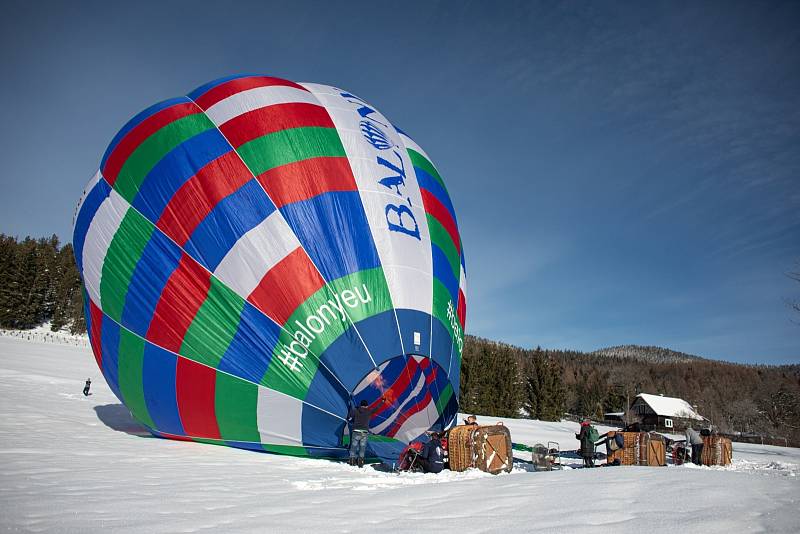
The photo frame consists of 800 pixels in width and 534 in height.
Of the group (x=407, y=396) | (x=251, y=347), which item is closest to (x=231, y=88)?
(x=251, y=347)

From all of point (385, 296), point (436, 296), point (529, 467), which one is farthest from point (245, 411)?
point (529, 467)

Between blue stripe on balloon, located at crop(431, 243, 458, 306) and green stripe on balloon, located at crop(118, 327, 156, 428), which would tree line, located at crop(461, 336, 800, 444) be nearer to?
blue stripe on balloon, located at crop(431, 243, 458, 306)

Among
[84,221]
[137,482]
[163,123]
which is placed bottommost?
[137,482]

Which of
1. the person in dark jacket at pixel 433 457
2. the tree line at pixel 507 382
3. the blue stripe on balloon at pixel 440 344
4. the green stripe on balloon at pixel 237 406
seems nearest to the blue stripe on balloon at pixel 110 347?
the green stripe on balloon at pixel 237 406

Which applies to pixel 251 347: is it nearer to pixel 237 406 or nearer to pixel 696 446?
pixel 237 406

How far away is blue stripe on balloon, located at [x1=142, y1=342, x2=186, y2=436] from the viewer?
8.15 meters

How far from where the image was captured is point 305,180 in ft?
27.1

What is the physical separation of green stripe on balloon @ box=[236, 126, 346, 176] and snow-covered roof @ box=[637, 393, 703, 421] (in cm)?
6277

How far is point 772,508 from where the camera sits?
10.2 ft

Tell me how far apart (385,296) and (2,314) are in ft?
196

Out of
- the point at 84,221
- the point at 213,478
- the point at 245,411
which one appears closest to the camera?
the point at 213,478

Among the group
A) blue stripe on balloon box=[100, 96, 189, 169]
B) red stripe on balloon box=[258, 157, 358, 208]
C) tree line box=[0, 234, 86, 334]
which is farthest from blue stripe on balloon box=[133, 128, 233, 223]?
tree line box=[0, 234, 86, 334]

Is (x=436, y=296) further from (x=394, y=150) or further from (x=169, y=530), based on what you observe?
(x=169, y=530)

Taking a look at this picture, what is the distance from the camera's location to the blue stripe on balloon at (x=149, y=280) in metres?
8.18
